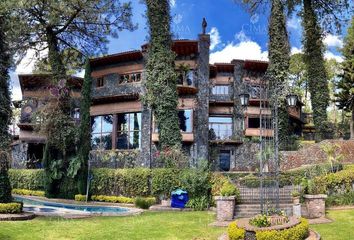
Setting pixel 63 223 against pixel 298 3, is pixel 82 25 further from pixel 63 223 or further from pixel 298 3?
pixel 63 223

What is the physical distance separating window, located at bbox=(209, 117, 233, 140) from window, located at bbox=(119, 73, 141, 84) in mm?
6965

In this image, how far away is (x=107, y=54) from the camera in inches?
1377

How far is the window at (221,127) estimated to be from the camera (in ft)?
113

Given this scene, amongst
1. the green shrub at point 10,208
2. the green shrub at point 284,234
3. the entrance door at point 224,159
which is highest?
the entrance door at point 224,159

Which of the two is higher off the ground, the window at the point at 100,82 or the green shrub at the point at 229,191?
the window at the point at 100,82

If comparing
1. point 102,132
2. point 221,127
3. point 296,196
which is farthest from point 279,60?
point 102,132

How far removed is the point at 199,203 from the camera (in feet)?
64.3

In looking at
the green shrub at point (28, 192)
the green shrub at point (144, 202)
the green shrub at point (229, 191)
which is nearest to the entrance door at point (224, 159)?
the green shrub at point (144, 202)

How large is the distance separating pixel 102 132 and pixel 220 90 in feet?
34.6

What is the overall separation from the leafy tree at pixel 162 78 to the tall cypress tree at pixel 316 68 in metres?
10.8

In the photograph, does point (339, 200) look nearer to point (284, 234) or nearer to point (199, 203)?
point (199, 203)

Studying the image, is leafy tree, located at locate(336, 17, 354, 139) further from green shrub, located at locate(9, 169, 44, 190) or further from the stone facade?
green shrub, located at locate(9, 169, 44, 190)

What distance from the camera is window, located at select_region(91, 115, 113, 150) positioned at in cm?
3325

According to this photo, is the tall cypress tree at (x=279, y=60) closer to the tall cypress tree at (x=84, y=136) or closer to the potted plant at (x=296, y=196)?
the potted plant at (x=296, y=196)
